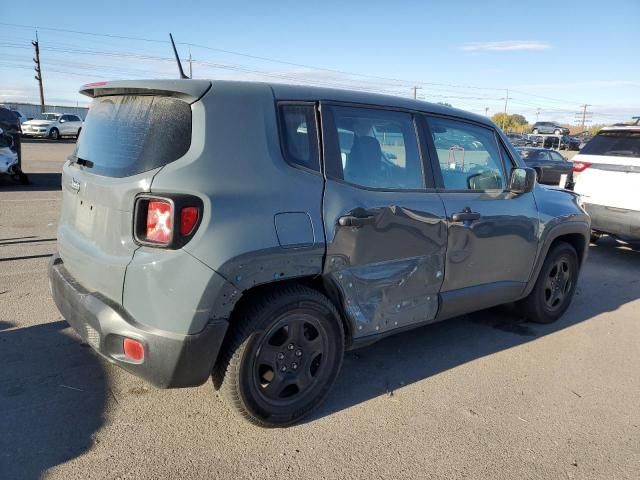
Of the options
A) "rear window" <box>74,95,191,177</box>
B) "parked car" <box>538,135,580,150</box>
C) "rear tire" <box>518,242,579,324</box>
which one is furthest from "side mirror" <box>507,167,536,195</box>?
"parked car" <box>538,135,580,150</box>

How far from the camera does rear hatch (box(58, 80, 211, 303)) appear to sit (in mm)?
2564

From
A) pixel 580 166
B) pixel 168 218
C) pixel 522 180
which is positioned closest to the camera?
pixel 168 218

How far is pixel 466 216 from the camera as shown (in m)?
3.62

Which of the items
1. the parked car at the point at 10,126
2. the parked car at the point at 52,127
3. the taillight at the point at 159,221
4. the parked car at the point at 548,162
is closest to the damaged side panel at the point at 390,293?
the taillight at the point at 159,221

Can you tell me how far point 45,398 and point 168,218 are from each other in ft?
4.90

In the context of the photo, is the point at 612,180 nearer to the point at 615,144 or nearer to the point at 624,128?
the point at 615,144

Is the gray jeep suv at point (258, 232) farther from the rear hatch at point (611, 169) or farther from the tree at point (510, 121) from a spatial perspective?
the tree at point (510, 121)

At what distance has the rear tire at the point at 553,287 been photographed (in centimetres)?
464

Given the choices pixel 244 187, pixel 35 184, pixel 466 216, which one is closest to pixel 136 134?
pixel 244 187

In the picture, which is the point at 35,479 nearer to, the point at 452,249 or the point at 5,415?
the point at 5,415

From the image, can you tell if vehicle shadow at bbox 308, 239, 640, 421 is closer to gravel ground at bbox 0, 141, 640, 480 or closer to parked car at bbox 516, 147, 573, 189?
gravel ground at bbox 0, 141, 640, 480

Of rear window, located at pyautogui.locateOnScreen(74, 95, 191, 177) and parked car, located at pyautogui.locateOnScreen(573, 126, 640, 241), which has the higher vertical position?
rear window, located at pyautogui.locateOnScreen(74, 95, 191, 177)

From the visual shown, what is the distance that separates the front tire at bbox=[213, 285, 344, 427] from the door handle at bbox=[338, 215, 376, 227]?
16.6 inches

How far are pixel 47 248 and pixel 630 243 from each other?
880 cm
